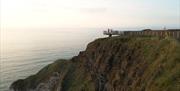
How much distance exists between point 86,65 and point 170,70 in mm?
41870

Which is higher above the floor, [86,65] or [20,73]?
[86,65]

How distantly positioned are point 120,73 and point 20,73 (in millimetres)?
74973

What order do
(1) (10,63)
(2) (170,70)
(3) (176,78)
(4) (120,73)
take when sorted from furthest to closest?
(1) (10,63) → (4) (120,73) → (2) (170,70) → (3) (176,78)

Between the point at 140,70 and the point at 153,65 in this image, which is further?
the point at 140,70

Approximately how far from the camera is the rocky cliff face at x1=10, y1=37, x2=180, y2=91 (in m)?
40.8

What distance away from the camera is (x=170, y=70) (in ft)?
128

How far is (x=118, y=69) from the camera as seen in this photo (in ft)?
202

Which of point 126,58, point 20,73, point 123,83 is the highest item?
point 126,58

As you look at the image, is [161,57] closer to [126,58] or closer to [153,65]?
[153,65]

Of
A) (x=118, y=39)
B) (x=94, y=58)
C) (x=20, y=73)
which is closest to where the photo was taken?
(x=118, y=39)

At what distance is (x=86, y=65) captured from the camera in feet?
260

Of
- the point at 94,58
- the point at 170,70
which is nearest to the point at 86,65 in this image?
the point at 94,58

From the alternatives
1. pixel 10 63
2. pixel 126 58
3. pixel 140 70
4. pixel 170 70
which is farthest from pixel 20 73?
pixel 170 70

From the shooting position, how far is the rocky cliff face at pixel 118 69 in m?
40.8
